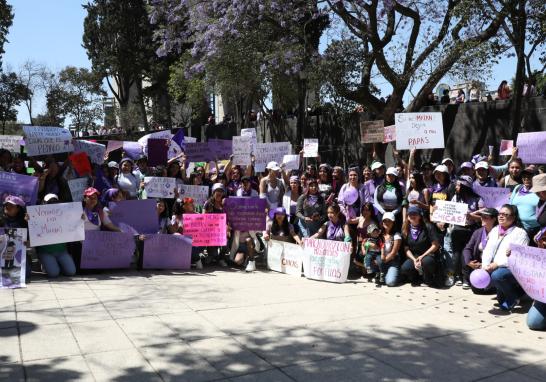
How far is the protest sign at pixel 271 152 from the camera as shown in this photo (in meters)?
11.0

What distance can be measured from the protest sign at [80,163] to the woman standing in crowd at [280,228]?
10.7 ft

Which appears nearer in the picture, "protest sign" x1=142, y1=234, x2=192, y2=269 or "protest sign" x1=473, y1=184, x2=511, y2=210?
"protest sign" x1=473, y1=184, x2=511, y2=210

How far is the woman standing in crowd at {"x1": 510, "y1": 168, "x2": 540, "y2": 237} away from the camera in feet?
22.3

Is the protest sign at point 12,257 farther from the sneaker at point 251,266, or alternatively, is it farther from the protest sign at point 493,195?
the protest sign at point 493,195

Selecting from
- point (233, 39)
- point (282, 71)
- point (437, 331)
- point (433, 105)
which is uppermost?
point (233, 39)

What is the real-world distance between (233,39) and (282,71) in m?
1.95

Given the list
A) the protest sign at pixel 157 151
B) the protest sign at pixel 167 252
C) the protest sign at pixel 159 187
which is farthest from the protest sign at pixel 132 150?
the protest sign at pixel 167 252

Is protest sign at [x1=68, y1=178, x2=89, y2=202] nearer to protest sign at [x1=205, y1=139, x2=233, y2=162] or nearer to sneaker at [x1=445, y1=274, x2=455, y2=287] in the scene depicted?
protest sign at [x1=205, y1=139, x2=233, y2=162]

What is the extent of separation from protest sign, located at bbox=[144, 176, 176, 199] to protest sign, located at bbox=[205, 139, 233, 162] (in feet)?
6.47

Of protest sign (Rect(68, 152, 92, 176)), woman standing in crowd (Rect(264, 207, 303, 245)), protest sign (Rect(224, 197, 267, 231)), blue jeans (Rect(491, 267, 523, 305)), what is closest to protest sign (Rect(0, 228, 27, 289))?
protest sign (Rect(68, 152, 92, 176))

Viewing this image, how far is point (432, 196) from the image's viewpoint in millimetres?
8273

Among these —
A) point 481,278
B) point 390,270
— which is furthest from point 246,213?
point 481,278

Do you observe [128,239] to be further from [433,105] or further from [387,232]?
[433,105]

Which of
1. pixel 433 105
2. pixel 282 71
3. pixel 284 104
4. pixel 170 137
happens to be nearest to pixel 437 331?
pixel 170 137
